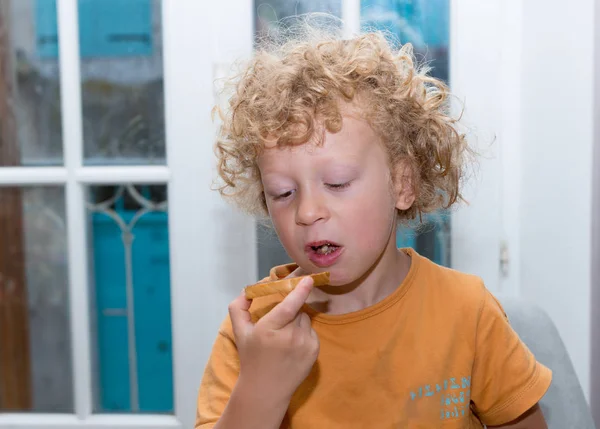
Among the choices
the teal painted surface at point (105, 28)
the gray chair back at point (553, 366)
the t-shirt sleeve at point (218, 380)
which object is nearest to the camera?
the t-shirt sleeve at point (218, 380)

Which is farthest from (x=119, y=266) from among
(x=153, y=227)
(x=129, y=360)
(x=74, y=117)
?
(x=74, y=117)

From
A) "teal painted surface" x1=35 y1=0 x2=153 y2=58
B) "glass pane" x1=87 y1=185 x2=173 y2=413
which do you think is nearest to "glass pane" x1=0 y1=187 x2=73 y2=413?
"glass pane" x1=87 y1=185 x2=173 y2=413

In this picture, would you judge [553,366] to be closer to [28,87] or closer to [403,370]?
[403,370]

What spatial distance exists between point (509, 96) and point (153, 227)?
35.5 inches

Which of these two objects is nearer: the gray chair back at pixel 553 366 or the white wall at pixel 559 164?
the gray chair back at pixel 553 366

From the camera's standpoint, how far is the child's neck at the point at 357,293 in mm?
979

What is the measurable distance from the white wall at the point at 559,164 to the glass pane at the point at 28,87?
1.11m

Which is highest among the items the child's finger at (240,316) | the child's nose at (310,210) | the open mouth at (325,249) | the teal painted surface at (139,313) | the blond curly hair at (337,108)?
the blond curly hair at (337,108)

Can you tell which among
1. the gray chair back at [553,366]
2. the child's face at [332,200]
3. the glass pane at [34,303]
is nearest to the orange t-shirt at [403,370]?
the child's face at [332,200]

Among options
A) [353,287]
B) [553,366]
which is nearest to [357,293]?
[353,287]

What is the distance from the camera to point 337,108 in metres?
0.89

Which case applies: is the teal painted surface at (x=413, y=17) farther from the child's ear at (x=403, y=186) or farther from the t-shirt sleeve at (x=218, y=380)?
the t-shirt sleeve at (x=218, y=380)

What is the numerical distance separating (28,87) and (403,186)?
110cm

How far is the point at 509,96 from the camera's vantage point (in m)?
1.57
